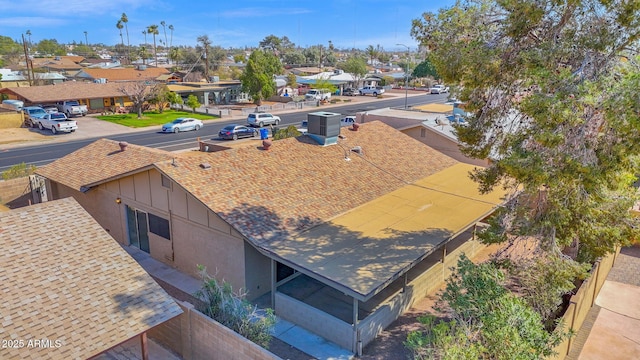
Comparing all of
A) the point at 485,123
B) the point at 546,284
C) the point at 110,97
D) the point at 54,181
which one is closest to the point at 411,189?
the point at 485,123

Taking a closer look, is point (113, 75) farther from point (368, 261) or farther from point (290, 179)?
point (368, 261)

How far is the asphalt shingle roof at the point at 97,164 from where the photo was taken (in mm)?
19344

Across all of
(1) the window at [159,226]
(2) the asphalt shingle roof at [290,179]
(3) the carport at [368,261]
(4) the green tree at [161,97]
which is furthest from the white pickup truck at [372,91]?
(1) the window at [159,226]

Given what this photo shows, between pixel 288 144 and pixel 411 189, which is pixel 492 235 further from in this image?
pixel 288 144

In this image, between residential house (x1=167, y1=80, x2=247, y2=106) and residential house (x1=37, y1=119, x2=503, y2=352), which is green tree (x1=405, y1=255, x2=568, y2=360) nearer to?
residential house (x1=37, y1=119, x2=503, y2=352)

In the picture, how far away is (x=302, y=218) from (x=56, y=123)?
3932 cm

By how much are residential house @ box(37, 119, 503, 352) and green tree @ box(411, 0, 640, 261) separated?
3378 mm

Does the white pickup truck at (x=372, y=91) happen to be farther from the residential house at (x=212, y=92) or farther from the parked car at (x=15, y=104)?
the parked car at (x=15, y=104)

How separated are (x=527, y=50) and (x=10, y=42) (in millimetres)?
207683

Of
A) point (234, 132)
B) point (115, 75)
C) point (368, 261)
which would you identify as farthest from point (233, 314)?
point (115, 75)

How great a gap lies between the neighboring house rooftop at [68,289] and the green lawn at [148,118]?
40.7m

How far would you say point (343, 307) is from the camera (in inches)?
564

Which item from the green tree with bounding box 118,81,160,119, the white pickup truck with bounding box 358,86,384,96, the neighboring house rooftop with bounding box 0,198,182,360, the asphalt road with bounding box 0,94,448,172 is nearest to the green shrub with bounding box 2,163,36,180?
the asphalt road with bounding box 0,94,448,172

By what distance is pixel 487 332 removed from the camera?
940 cm
